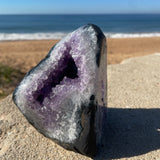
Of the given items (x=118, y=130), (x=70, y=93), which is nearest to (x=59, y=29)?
(x=118, y=130)

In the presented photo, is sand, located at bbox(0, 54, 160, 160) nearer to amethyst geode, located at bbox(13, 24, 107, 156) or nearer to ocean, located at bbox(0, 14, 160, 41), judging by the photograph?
amethyst geode, located at bbox(13, 24, 107, 156)

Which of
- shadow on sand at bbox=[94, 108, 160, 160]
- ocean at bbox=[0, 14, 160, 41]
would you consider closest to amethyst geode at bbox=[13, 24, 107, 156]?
shadow on sand at bbox=[94, 108, 160, 160]

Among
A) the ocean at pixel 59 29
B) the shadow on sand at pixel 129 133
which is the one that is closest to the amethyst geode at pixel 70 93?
the shadow on sand at pixel 129 133

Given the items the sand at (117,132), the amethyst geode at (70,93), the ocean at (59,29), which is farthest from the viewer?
the ocean at (59,29)

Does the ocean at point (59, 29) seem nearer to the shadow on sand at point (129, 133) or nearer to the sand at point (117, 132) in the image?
the sand at point (117, 132)

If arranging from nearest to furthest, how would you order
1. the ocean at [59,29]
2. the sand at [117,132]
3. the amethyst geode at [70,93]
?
1. the amethyst geode at [70,93]
2. the sand at [117,132]
3. the ocean at [59,29]

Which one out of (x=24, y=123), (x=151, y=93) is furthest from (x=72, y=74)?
(x=151, y=93)
